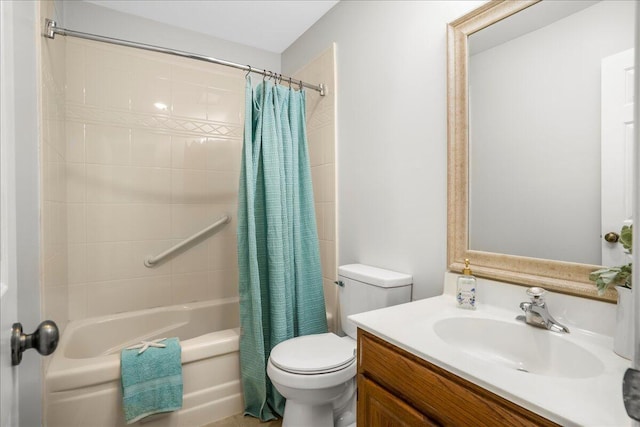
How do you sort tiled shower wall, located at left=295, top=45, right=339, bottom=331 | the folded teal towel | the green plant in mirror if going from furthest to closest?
tiled shower wall, located at left=295, top=45, right=339, bottom=331 → the folded teal towel → the green plant in mirror

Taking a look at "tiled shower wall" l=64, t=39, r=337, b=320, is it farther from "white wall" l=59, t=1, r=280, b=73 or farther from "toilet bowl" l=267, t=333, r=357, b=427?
"toilet bowl" l=267, t=333, r=357, b=427

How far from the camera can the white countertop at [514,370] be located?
0.58 metres

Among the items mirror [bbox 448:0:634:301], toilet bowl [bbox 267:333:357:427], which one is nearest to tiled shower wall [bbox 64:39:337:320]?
toilet bowl [bbox 267:333:357:427]

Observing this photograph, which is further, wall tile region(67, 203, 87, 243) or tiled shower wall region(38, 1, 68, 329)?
wall tile region(67, 203, 87, 243)

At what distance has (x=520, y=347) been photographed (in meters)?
0.98

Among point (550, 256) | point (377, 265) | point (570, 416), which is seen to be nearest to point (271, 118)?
point (377, 265)

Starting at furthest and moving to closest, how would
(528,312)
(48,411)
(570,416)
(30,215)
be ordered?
(48,411) → (528,312) → (30,215) → (570,416)

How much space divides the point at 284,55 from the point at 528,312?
2.52 m

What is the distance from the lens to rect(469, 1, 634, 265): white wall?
3.10 ft

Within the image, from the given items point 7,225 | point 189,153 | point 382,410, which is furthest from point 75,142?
point 382,410

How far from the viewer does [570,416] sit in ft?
1.83

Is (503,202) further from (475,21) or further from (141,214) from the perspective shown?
(141,214)

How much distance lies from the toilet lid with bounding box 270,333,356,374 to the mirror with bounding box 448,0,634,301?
647mm

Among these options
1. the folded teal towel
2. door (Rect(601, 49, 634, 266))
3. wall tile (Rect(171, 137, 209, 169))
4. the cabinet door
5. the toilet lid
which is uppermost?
wall tile (Rect(171, 137, 209, 169))
